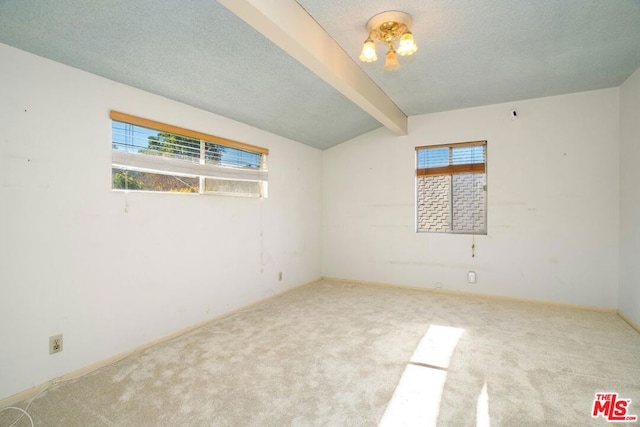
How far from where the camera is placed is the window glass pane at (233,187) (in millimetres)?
3370

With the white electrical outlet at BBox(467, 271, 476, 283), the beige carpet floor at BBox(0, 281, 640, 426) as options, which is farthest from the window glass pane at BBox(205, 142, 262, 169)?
the white electrical outlet at BBox(467, 271, 476, 283)

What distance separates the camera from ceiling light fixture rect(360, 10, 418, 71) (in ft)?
6.77

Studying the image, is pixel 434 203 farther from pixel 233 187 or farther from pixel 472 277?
pixel 233 187

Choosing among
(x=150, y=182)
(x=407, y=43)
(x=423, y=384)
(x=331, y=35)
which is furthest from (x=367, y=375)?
(x=331, y=35)

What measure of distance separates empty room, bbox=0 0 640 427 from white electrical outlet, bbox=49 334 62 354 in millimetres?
16

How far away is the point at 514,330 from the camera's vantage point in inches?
118

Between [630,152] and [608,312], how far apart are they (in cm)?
176

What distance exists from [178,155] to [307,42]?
5.56 ft

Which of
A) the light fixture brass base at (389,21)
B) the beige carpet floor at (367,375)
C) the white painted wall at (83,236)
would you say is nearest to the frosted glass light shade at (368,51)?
the light fixture brass base at (389,21)

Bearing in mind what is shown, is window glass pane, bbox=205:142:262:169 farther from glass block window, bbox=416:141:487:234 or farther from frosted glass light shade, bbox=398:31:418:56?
glass block window, bbox=416:141:487:234

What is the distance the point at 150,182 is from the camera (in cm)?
279

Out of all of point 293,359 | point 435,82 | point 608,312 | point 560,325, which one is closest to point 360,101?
point 435,82

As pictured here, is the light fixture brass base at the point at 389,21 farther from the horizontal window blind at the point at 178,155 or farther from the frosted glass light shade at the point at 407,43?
the horizontal window blind at the point at 178,155

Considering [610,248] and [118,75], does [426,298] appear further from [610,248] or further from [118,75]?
[118,75]
